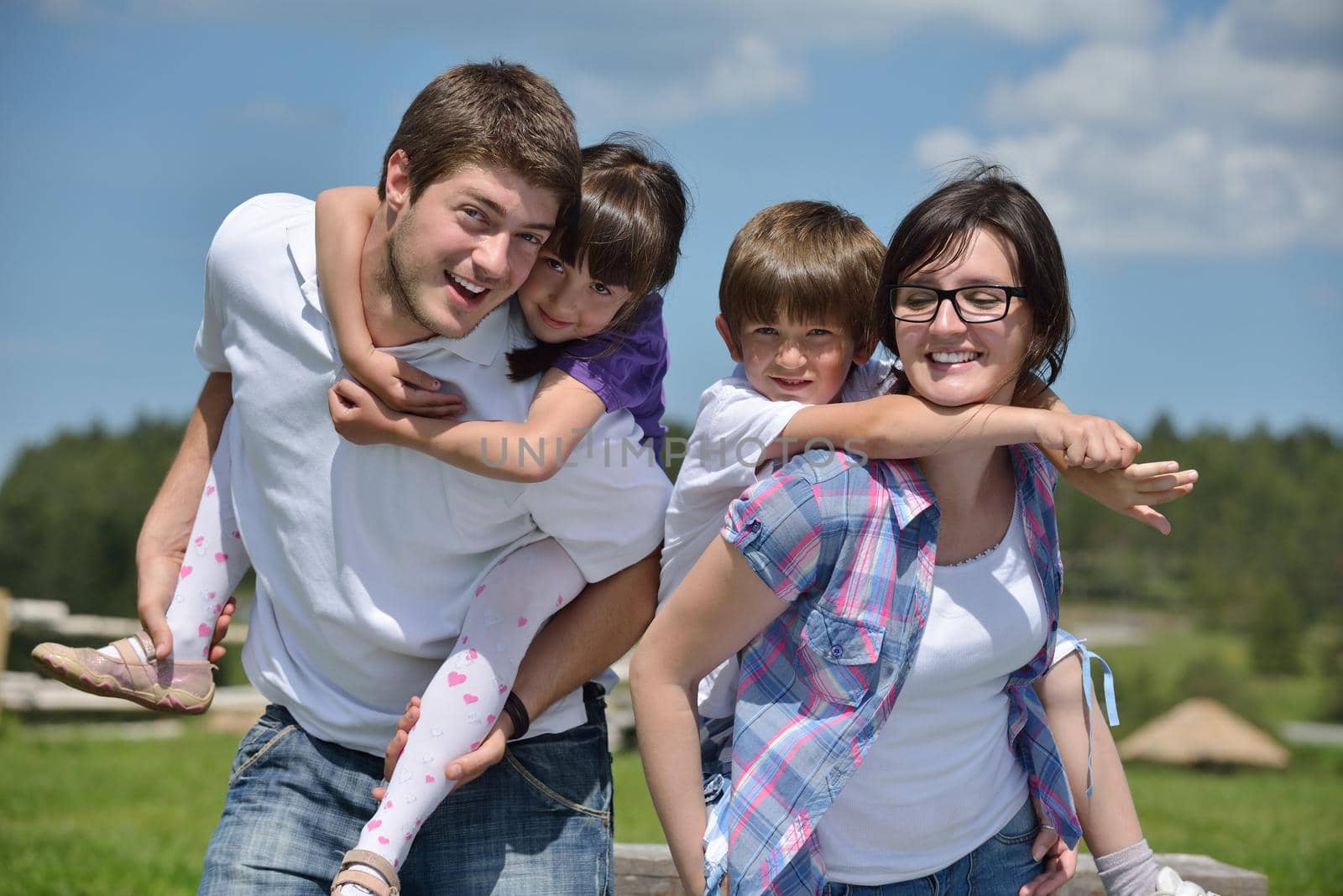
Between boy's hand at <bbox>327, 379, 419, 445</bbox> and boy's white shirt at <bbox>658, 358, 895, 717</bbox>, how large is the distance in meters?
0.59

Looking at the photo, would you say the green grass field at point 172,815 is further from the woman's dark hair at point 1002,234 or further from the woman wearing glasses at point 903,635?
the woman's dark hair at point 1002,234

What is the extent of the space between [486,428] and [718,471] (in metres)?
0.47

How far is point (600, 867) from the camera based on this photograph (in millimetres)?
2740

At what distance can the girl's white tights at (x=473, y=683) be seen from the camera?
8.14ft

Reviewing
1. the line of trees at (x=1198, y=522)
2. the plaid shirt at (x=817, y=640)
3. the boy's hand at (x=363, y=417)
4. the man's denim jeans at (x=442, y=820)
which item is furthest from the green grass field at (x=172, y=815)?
the line of trees at (x=1198, y=522)

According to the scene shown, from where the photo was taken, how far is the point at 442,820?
269 cm

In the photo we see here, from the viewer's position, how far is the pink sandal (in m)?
2.71

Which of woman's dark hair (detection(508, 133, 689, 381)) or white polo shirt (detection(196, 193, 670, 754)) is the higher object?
woman's dark hair (detection(508, 133, 689, 381))

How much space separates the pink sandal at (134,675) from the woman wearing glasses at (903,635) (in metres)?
1.17

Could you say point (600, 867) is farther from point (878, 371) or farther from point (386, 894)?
point (878, 371)

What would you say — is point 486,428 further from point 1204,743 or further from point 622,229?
point 1204,743

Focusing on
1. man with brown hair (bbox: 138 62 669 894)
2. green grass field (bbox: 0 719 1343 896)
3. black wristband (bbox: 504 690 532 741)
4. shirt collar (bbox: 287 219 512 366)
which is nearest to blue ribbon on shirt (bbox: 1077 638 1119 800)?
man with brown hair (bbox: 138 62 669 894)

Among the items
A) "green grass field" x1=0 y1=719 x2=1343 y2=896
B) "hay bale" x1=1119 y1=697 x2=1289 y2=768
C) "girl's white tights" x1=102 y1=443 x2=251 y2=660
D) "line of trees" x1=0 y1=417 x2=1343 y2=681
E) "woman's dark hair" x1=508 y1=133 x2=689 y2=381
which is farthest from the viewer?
"line of trees" x1=0 y1=417 x2=1343 y2=681

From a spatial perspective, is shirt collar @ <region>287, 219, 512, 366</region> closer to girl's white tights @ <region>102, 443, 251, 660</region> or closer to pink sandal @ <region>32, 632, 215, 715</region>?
girl's white tights @ <region>102, 443, 251, 660</region>
